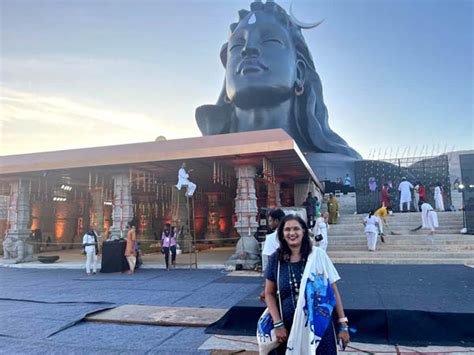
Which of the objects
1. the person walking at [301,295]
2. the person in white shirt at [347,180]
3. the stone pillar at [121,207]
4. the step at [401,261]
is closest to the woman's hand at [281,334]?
the person walking at [301,295]

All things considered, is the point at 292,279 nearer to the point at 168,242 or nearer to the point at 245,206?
the point at 245,206

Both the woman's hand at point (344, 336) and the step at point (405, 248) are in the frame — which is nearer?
the woman's hand at point (344, 336)

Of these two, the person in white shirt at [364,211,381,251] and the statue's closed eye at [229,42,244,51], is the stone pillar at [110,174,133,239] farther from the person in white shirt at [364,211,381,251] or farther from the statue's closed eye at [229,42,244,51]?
the statue's closed eye at [229,42,244,51]

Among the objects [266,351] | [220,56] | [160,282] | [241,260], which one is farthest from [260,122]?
[266,351]

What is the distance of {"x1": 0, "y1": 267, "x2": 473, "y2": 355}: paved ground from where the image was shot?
366 centimetres

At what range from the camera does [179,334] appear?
3.99m

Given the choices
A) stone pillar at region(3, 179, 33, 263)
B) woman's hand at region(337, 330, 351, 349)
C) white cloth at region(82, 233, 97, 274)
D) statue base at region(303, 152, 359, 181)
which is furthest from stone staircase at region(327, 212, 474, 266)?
stone pillar at region(3, 179, 33, 263)

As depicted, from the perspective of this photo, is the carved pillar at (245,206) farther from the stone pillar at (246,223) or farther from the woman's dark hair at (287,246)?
the woman's dark hair at (287,246)

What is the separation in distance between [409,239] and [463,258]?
185 centimetres

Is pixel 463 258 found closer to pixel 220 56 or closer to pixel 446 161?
pixel 446 161

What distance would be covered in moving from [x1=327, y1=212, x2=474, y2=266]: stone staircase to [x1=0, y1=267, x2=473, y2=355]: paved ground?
11.8ft

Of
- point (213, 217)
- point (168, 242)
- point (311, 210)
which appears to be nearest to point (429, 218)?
point (311, 210)

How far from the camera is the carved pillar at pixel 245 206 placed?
900 centimetres

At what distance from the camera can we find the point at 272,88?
18172 mm
